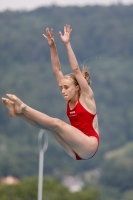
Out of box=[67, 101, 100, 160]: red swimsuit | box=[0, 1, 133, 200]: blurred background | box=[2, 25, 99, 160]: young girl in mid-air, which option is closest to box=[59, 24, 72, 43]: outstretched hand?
box=[2, 25, 99, 160]: young girl in mid-air

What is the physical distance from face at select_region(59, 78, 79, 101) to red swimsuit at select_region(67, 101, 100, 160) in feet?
0.68

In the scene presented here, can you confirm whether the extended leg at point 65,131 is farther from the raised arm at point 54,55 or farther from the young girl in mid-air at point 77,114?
the raised arm at point 54,55

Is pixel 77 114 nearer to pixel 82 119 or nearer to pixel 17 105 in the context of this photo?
pixel 82 119

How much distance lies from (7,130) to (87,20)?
21749mm

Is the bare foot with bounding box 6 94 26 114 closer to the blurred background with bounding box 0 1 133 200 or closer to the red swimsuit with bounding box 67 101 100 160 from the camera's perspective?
the red swimsuit with bounding box 67 101 100 160

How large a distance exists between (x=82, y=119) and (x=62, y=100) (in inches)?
3685

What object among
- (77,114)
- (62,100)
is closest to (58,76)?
(77,114)

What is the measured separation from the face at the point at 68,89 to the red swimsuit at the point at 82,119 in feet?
0.68

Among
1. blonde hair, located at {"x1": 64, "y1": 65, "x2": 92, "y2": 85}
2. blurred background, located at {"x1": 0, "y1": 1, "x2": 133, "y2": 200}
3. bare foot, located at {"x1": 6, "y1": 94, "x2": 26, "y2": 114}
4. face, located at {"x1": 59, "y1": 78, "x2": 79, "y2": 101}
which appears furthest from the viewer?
blurred background, located at {"x1": 0, "y1": 1, "x2": 133, "y2": 200}

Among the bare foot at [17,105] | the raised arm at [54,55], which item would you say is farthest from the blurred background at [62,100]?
the bare foot at [17,105]

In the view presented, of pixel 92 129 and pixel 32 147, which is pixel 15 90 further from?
pixel 92 129

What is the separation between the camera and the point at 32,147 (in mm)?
106500

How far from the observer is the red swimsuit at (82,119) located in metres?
13.8

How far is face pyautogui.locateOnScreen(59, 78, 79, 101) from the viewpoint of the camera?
543 inches
